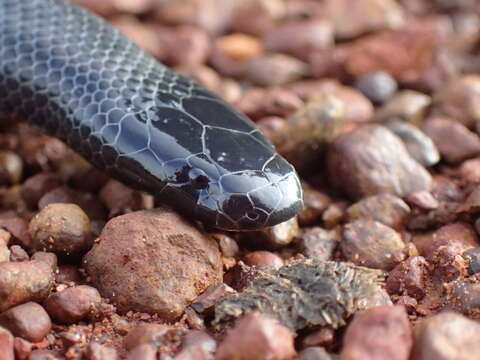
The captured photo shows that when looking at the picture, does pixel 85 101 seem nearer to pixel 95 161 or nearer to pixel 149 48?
pixel 95 161

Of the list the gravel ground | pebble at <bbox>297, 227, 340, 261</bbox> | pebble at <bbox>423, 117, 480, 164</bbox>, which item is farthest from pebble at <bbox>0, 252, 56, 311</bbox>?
pebble at <bbox>423, 117, 480, 164</bbox>

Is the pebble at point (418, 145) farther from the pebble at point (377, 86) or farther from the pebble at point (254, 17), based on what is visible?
the pebble at point (254, 17)

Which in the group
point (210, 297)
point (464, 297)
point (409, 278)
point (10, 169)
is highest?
point (464, 297)

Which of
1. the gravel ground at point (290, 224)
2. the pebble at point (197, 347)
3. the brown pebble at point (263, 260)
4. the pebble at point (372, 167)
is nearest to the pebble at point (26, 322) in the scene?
the gravel ground at point (290, 224)

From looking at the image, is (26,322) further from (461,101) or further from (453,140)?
(461,101)

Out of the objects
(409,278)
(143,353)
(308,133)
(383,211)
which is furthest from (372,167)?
(143,353)

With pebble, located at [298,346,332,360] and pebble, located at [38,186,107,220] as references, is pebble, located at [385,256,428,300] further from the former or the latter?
pebble, located at [38,186,107,220]

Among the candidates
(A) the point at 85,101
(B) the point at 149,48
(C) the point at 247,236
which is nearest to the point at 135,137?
(A) the point at 85,101

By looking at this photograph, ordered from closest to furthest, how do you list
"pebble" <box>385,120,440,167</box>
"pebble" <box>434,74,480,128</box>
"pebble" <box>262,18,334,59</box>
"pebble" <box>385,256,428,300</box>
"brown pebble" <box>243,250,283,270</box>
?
"pebble" <box>385,256,428,300</box> < "brown pebble" <box>243,250,283,270</box> < "pebble" <box>385,120,440,167</box> < "pebble" <box>434,74,480,128</box> < "pebble" <box>262,18,334,59</box>
